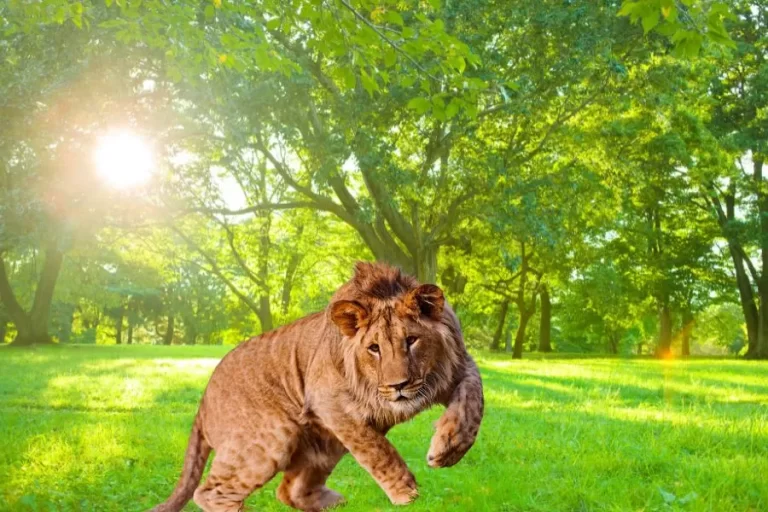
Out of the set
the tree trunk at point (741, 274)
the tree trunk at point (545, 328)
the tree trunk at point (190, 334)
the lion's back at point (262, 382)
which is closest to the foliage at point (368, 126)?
the tree trunk at point (741, 274)

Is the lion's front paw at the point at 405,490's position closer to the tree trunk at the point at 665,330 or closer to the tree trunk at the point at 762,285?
the tree trunk at the point at 762,285

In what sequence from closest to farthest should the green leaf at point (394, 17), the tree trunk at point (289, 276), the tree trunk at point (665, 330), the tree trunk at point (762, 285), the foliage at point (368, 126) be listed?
the green leaf at point (394, 17), the foliage at point (368, 126), the tree trunk at point (289, 276), the tree trunk at point (762, 285), the tree trunk at point (665, 330)

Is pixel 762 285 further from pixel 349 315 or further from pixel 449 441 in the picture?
pixel 349 315

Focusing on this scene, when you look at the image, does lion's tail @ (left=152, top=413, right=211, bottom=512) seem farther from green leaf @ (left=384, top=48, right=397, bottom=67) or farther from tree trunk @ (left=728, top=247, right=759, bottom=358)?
tree trunk @ (left=728, top=247, right=759, bottom=358)

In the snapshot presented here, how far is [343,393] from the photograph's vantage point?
3164 mm

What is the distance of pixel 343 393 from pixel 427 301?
605mm

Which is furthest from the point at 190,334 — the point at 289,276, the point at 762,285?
the point at 762,285

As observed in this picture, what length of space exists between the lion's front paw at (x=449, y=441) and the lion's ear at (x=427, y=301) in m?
0.46

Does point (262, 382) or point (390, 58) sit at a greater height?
point (390, 58)

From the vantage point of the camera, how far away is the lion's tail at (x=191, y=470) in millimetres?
3945

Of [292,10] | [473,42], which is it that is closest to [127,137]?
Answer: [473,42]

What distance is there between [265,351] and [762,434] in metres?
8.33

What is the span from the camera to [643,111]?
A: 28062 millimetres

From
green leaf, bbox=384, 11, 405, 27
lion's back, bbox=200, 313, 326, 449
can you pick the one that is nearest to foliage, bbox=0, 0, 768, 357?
green leaf, bbox=384, 11, 405, 27
